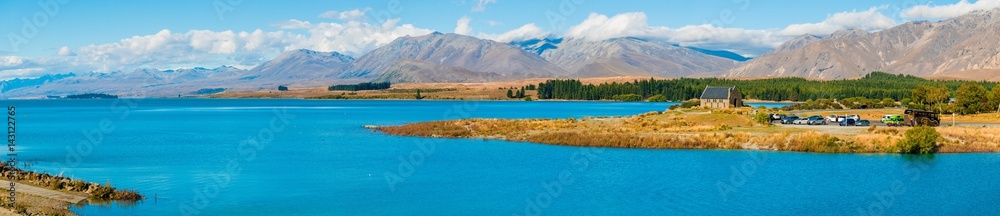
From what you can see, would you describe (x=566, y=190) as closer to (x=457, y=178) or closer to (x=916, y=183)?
(x=457, y=178)

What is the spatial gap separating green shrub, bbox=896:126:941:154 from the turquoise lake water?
1.61m

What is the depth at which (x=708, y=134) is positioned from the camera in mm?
64875

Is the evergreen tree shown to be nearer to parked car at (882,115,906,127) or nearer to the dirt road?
parked car at (882,115,906,127)

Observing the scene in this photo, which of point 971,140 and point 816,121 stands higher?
point 816,121

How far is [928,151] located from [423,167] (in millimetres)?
32399

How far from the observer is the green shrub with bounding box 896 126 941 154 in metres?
54.5

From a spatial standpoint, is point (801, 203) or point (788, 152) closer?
point (801, 203)

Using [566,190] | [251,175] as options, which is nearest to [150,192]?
[251,175]

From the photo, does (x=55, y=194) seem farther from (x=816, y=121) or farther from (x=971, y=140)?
(x=816, y=121)

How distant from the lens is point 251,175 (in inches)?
1806

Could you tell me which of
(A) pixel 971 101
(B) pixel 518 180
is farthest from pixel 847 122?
(B) pixel 518 180

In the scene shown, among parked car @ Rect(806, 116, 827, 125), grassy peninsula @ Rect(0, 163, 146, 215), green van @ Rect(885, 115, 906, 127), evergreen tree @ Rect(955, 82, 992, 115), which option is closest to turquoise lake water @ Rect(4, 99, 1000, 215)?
grassy peninsula @ Rect(0, 163, 146, 215)

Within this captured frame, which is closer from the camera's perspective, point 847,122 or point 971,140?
point 971,140

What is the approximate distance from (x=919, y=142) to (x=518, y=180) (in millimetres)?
28244
